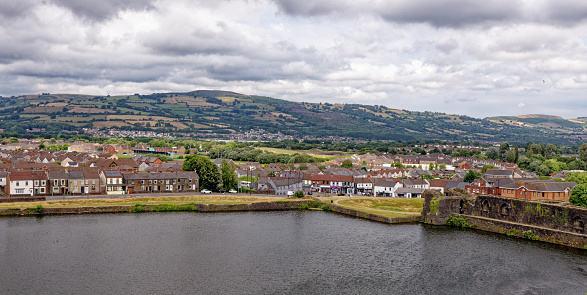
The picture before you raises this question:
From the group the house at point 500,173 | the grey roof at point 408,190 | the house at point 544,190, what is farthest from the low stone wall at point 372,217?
the house at point 500,173

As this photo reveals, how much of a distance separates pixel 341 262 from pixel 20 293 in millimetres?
21616

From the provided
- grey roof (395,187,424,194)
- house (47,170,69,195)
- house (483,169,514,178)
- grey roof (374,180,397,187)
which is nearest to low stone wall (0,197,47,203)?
house (47,170,69,195)

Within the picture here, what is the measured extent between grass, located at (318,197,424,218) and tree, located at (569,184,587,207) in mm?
16772

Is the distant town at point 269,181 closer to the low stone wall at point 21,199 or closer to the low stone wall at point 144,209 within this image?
the low stone wall at point 21,199

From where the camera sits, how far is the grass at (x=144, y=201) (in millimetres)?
55875

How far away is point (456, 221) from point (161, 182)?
41404mm

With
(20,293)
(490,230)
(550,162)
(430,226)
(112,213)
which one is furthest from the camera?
(550,162)

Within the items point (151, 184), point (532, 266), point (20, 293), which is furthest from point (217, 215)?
point (532, 266)

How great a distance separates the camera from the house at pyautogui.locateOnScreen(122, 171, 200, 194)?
68.4 metres

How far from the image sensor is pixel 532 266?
116ft

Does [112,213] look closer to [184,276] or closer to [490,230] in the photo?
[184,276]

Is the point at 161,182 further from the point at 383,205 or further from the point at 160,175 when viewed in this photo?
the point at 383,205

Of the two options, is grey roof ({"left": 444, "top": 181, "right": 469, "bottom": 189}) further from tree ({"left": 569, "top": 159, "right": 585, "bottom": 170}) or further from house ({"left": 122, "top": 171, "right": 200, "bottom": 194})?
tree ({"left": 569, "top": 159, "right": 585, "bottom": 170})

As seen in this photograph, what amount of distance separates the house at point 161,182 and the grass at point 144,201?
655 centimetres
